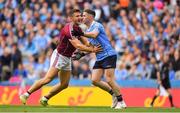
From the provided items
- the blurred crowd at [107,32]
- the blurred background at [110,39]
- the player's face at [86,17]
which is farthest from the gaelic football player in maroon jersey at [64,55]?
the blurred crowd at [107,32]

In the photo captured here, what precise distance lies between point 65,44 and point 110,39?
9884mm

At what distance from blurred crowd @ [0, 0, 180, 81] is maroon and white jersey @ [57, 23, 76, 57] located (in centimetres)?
737

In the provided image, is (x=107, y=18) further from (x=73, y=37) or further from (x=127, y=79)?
(x=73, y=37)

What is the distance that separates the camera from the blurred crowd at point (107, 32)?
27.1 metres

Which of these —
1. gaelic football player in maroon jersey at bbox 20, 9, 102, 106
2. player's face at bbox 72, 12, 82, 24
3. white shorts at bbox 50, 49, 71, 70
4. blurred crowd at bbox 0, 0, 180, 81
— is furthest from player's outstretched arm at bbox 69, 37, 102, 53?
blurred crowd at bbox 0, 0, 180, 81

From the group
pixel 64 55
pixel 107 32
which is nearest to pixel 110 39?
pixel 107 32

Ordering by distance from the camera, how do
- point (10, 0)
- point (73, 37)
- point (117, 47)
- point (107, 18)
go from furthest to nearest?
point (10, 0), point (107, 18), point (117, 47), point (73, 37)

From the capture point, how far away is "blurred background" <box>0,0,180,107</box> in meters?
26.4

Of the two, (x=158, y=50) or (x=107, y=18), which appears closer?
(x=158, y=50)

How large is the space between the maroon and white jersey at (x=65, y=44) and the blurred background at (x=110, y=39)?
7000 millimetres

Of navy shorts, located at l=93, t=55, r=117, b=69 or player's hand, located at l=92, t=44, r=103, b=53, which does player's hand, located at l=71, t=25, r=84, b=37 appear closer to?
player's hand, located at l=92, t=44, r=103, b=53

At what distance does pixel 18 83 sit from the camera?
91.1 ft

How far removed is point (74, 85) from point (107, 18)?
469 centimetres

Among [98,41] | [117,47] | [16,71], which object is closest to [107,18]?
[117,47]
